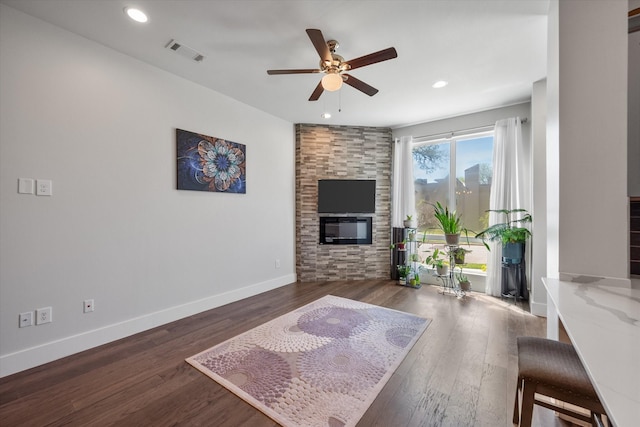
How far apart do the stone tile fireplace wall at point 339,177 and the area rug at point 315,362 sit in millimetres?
1551

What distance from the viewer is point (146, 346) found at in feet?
7.85

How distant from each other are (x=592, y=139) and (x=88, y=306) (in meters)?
3.79

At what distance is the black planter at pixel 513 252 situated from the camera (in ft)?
11.1

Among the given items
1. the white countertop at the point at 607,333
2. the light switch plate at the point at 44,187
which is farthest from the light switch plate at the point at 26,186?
the white countertop at the point at 607,333

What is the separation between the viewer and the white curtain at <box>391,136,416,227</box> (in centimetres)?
463

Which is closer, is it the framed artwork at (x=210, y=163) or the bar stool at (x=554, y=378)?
the bar stool at (x=554, y=378)

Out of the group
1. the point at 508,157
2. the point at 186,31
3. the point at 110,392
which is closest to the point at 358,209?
the point at 508,157

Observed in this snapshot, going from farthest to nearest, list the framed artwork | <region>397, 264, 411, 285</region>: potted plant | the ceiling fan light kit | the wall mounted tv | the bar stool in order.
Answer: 1. the wall mounted tv
2. <region>397, 264, 411, 285</region>: potted plant
3. the framed artwork
4. the ceiling fan light kit
5. the bar stool

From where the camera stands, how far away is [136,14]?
6.61 feet

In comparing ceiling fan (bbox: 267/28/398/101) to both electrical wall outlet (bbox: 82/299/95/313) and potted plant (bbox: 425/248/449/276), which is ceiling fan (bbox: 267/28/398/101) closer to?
electrical wall outlet (bbox: 82/299/95/313)

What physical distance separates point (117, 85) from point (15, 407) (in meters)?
2.61

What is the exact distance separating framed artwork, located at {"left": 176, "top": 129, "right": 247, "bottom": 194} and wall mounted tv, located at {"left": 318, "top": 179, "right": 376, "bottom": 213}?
4.73 feet

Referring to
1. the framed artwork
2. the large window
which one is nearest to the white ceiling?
the framed artwork

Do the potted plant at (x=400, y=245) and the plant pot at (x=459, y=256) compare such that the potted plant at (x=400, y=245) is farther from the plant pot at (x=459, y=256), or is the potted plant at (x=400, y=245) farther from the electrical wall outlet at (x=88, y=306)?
the electrical wall outlet at (x=88, y=306)
